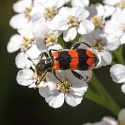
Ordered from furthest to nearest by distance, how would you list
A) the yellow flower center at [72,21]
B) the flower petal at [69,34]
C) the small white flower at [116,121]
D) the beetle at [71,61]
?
the small white flower at [116,121]
the yellow flower center at [72,21]
the flower petal at [69,34]
the beetle at [71,61]

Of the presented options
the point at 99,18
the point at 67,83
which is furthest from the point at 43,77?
the point at 99,18

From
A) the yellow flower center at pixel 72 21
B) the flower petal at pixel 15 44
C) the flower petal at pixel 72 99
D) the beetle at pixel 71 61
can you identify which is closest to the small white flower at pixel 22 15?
the flower petal at pixel 15 44

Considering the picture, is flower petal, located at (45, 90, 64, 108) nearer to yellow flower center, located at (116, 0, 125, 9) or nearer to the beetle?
the beetle

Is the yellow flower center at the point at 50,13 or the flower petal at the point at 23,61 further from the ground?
the yellow flower center at the point at 50,13

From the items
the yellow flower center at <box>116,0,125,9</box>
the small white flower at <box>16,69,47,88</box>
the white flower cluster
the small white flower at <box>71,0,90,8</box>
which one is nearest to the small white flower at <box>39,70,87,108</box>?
the white flower cluster

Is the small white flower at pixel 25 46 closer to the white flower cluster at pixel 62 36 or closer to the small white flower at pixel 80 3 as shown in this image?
the white flower cluster at pixel 62 36

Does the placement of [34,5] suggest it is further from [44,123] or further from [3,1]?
[44,123]

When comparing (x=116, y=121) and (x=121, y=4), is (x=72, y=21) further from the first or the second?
(x=116, y=121)
